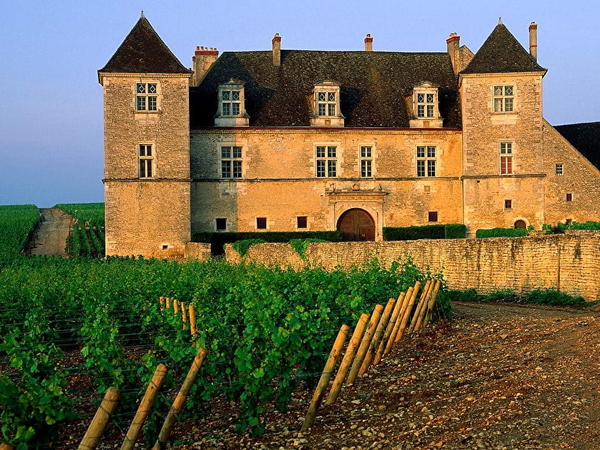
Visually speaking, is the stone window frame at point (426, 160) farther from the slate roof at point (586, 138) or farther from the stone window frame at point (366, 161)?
the slate roof at point (586, 138)

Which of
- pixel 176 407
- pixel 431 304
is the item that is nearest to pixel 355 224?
pixel 431 304

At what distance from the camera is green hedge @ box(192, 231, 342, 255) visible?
109 feet

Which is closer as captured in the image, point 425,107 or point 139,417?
point 139,417

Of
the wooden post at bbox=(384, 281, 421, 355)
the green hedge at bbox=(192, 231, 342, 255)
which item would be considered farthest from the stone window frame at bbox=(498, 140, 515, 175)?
the wooden post at bbox=(384, 281, 421, 355)

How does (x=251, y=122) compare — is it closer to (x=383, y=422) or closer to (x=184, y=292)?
(x=184, y=292)

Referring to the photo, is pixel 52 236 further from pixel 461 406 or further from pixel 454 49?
pixel 461 406

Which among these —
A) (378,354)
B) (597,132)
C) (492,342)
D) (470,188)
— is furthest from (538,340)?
(597,132)

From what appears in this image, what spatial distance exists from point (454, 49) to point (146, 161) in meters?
15.7

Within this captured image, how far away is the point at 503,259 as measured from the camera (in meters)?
19.5

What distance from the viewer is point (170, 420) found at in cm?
739

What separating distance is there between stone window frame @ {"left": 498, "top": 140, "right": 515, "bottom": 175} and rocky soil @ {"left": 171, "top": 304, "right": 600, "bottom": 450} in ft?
74.4

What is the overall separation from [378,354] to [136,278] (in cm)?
818

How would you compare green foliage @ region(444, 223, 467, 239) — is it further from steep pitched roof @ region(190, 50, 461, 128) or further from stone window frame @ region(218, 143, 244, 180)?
stone window frame @ region(218, 143, 244, 180)

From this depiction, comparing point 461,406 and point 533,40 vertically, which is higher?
point 533,40
